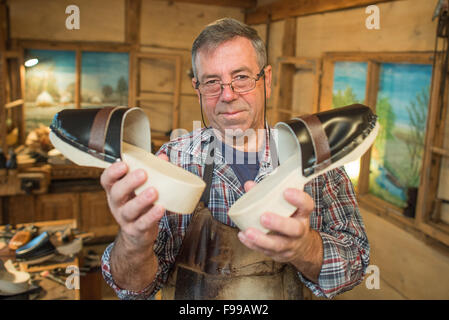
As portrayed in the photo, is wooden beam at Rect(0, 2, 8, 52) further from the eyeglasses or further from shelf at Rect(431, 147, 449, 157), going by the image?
shelf at Rect(431, 147, 449, 157)

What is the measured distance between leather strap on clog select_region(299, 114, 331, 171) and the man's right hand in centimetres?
43

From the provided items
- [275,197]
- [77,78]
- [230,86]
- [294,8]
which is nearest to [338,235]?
[275,197]

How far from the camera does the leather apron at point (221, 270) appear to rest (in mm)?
1393

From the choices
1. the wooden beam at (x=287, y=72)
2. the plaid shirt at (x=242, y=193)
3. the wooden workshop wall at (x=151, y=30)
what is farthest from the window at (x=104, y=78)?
the plaid shirt at (x=242, y=193)

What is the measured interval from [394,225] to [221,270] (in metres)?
2.04

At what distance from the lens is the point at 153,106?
229 inches

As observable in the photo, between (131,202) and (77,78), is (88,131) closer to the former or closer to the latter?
(131,202)

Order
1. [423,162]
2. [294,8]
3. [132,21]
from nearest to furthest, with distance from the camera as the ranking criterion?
1. [423,162]
2. [294,8]
3. [132,21]

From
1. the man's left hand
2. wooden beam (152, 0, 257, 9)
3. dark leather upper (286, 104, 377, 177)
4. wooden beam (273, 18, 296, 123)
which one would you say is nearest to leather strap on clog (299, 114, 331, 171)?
dark leather upper (286, 104, 377, 177)

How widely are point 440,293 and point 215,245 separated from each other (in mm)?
1815

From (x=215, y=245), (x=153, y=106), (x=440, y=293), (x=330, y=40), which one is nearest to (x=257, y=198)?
(x=215, y=245)

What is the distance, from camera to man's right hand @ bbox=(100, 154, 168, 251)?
0.96 metres

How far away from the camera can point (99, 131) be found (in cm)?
105
